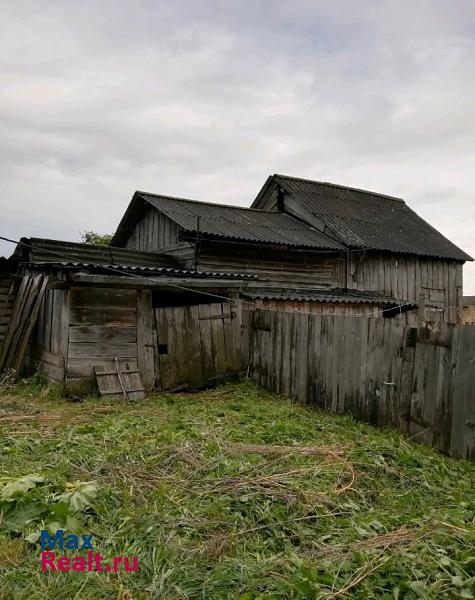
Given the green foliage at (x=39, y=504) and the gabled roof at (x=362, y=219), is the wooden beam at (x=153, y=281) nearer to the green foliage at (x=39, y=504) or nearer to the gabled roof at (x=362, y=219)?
the green foliage at (x=39, y=504)

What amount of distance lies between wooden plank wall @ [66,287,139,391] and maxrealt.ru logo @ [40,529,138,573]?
529cm

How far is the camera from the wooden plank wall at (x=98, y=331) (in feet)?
27.0

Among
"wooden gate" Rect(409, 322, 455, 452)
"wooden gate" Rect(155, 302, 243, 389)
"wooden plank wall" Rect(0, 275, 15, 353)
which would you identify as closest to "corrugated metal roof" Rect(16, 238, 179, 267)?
"wooden plank wall" Rect(0, 275, 15, 353)

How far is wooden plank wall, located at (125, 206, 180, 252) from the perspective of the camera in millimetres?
15039

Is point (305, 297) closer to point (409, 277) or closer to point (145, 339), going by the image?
point (145, 339)

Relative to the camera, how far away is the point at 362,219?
20.4 m

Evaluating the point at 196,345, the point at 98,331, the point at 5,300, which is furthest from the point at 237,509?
the point at 5,300

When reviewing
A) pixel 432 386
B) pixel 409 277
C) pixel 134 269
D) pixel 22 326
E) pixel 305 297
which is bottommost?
pixel 432 386

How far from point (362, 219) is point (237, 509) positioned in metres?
18.3

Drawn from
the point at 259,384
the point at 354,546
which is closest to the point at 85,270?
the point at 259,384

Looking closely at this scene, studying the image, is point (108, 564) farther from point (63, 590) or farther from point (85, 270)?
point (85, 270)

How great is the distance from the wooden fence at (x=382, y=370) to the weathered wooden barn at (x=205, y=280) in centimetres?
54

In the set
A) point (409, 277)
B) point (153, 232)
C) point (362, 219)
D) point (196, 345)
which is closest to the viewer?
point (196, 345)

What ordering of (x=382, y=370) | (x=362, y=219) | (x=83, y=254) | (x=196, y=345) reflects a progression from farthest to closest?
(x=362, y=219), (x=83, y=254), (x=196, y=345), (x=382, y=370)
